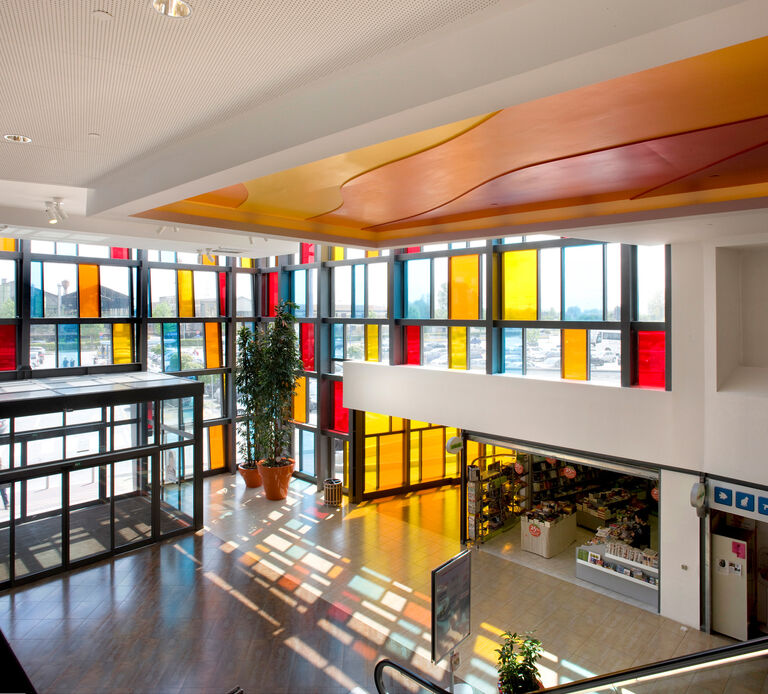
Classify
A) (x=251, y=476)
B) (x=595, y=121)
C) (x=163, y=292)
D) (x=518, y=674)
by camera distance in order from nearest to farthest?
(x=595, y=121)
(x=518, y=674)
(x=251, y=476)
(x=163, y=292)

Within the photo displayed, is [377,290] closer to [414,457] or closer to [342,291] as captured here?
[342,291]

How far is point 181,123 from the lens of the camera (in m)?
3.45

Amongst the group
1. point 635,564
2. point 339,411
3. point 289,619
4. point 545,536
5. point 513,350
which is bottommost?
point 289,619

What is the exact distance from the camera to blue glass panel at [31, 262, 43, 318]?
41.1 feet

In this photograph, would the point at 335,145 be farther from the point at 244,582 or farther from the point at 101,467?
the point at 101,467

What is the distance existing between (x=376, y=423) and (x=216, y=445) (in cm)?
522

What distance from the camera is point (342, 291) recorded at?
14281mm

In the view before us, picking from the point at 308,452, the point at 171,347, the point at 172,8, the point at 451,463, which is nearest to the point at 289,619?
the point at 308,452

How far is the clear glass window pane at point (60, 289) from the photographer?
12.8 m

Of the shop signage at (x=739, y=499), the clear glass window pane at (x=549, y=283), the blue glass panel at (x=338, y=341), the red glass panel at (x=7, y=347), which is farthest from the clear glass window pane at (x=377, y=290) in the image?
the red glass panel at (x=7, y=347)

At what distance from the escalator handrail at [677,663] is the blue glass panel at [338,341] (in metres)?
10.7

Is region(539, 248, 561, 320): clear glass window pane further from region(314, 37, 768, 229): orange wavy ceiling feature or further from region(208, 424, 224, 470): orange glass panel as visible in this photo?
region(208, 424, 224, 470): orange glass panel

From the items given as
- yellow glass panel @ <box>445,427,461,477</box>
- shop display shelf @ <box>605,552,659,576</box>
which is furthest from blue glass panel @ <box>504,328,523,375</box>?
yellow glass panel @ <box>445,427,461,477</box>

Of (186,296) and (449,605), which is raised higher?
(186,296)
